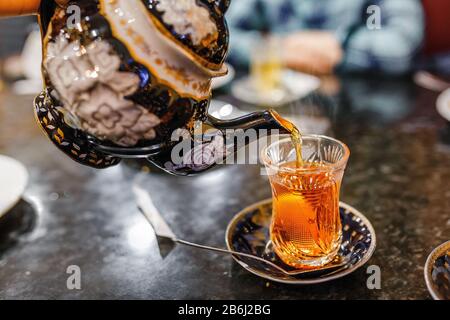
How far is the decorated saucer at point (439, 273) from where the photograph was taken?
2.43ft

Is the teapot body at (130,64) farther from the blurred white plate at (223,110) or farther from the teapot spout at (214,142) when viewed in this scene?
the blurred white plate at (223,110)

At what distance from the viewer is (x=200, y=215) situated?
1.08 m

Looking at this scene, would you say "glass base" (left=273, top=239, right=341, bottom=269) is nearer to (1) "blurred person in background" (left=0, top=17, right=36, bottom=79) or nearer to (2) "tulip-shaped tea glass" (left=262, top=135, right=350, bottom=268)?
(2) "tulip-shaped tea glass" (left=262, top=135, right=350, bottom=268)

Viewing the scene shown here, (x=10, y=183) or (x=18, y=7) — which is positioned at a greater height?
(x=18, y=7)

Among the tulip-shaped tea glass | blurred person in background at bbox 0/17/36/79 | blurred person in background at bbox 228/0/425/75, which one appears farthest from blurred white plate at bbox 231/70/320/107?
blurred person in background at bbox 0/17/36/79

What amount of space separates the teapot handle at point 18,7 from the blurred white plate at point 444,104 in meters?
1.04

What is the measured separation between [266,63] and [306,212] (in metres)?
1.09

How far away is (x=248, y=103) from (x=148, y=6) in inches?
39.6

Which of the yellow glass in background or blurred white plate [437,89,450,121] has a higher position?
blurred white plate [437,89,450,121]

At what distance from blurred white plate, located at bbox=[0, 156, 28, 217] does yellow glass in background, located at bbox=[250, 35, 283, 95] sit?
0.85 metres

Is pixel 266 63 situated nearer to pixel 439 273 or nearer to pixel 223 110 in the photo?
pixel 223 110

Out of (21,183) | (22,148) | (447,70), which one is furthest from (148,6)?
(447,70)

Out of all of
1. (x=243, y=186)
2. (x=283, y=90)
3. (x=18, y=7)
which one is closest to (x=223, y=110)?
(x=283, y=90)

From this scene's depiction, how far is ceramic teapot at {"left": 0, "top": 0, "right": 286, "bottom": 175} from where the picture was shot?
63 centimetres
